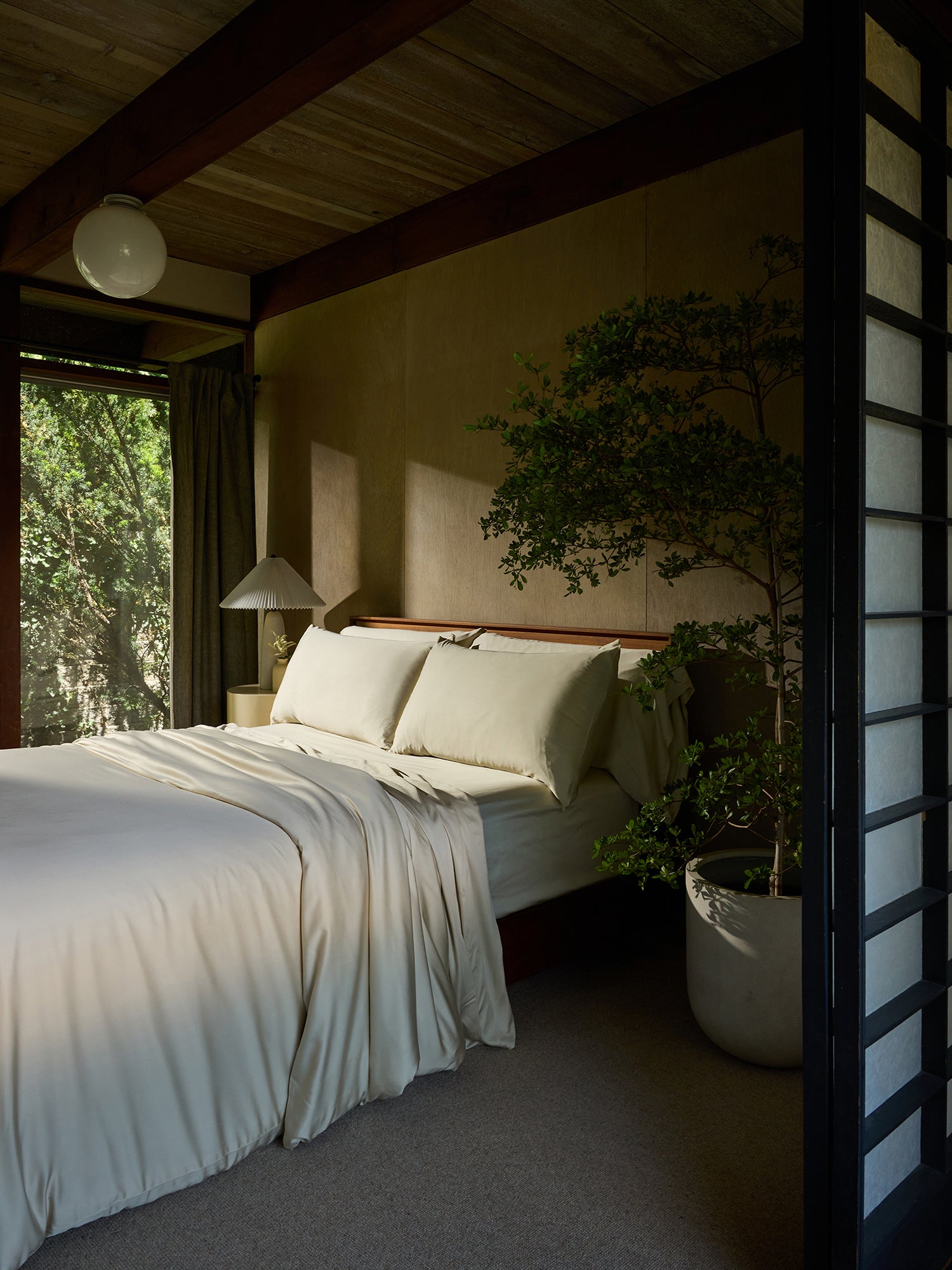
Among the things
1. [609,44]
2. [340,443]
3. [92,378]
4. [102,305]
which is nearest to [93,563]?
[92,378]

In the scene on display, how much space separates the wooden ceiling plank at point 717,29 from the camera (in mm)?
2629

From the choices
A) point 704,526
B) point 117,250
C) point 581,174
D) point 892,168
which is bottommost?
point 704,526

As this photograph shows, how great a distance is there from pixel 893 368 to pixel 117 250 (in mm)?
2319

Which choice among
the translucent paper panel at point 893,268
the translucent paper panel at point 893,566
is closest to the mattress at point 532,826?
the translucent paper panel at point 893,566

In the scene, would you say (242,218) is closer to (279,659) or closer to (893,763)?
(279,659)

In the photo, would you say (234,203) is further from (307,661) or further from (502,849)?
(502,849)

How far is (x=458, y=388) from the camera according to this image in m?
4.02

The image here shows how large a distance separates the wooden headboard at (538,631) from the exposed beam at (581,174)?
1.56 meters

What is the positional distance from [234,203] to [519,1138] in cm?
378

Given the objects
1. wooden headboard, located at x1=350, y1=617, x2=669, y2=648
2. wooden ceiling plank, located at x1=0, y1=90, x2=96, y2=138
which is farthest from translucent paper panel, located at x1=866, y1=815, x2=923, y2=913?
wooden ceiling plank, located at x1=0, y1=90, x2=96, y2=138

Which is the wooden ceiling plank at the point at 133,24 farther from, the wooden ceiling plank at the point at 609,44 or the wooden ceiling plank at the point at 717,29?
the wooden ceiling plank at the point at 717,29

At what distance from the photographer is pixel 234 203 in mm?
4109

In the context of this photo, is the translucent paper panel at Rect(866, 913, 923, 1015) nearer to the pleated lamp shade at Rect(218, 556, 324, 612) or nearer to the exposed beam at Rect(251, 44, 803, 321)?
the exposed beam at Rect(251, 44, 803, 321)

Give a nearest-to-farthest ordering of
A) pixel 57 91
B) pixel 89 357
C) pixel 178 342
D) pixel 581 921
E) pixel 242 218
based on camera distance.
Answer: pixel 581 921
pixel 57 91
pixel 242 218
pixel 89 357
pixel 178 342
